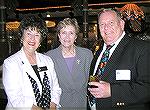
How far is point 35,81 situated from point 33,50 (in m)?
0.32

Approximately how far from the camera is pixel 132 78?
2.23 meters

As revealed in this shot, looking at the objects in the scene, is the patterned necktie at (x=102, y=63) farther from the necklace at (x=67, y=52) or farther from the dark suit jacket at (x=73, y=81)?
the necklace at (x=67, y=52)

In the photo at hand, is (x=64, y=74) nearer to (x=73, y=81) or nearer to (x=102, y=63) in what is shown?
(x=73, y=81)

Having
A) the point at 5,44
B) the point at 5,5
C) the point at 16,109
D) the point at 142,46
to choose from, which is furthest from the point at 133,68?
the point at 5,5

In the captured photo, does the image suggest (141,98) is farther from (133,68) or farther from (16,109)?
(16,109)

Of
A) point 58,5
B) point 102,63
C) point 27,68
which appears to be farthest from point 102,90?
point 58,5

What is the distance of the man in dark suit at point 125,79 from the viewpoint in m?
2.18

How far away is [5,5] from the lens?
10.6 metres

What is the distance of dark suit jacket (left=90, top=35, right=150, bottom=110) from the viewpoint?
7.13ft

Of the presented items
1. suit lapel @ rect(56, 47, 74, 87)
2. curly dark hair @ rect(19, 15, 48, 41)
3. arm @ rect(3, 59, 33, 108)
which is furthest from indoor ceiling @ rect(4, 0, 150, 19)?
arm @ rect(3, 59, 33, 108)

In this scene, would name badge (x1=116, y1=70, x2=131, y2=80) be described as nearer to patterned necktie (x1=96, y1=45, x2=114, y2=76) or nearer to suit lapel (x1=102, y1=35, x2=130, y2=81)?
suit lapel (x1=102, y1=35, x2=130, y2=81)

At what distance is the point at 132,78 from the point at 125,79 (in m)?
0.05

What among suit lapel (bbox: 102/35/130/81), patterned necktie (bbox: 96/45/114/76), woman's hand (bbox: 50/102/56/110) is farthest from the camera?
woman's hand (bbox: 50/102/56/110)

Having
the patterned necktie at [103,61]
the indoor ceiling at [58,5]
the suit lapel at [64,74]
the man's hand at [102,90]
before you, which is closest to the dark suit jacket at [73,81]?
the suit lapel at [64,74]
